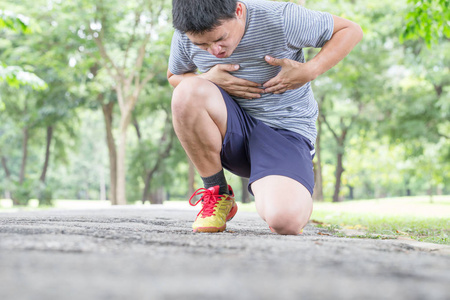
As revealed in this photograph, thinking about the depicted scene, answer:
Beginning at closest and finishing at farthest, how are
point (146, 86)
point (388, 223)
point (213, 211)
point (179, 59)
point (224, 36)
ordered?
point (224, 36), point (213, 211), point (179, 59), point (388, 223), point (146, 86)

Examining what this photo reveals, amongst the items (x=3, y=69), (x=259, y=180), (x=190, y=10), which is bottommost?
(x=259, y=180)

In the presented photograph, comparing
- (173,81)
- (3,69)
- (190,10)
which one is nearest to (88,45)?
(3,69)

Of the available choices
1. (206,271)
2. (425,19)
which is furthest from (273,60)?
(425,19)

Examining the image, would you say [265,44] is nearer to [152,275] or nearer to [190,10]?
[190,10]

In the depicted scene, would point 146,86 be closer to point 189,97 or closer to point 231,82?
point 231,82

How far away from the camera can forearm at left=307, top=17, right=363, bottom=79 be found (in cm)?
266

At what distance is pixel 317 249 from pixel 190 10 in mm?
1442

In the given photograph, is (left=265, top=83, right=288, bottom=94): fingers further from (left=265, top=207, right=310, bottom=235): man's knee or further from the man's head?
(left=265, top=207, right=310, bottom=235): man's knee

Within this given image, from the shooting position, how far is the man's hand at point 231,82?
2787mm

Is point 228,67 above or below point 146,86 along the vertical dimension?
below

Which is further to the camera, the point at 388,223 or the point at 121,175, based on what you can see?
the point at 121,175

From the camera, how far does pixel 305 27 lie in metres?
2.64

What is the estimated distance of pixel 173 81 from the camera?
319cm

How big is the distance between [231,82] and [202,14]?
0.56 m
